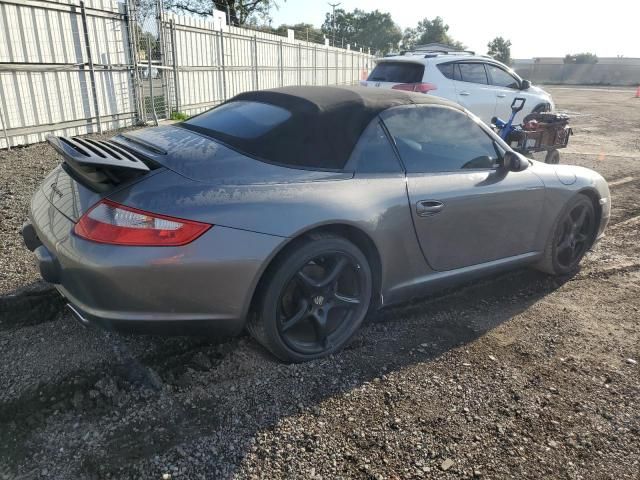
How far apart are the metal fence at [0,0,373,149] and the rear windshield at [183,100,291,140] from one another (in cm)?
569

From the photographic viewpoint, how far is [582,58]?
55969 millimetres

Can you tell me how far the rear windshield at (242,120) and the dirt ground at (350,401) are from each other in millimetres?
1259

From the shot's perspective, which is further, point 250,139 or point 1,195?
point 1,195

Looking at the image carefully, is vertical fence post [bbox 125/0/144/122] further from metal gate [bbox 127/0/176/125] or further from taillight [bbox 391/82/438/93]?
taillight [bbox 391/82/438/93]

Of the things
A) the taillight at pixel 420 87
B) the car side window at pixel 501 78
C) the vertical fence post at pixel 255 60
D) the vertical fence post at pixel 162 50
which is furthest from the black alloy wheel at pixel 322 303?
the vertical fence post at pixel 255 60

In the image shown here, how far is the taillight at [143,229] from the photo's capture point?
231 centimetres

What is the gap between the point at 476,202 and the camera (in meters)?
3.36

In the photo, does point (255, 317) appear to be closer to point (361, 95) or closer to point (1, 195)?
point (361, 95)

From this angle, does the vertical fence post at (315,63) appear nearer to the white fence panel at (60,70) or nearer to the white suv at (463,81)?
the white fence panel at (60,70)

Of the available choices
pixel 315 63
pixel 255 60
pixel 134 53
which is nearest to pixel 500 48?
pixel 315 63

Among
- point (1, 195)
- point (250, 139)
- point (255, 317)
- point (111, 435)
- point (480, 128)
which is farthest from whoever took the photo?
point (1, 195)

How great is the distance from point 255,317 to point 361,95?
1.58 m

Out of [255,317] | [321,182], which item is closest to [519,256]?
[321,182]

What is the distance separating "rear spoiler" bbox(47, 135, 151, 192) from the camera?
234cm
